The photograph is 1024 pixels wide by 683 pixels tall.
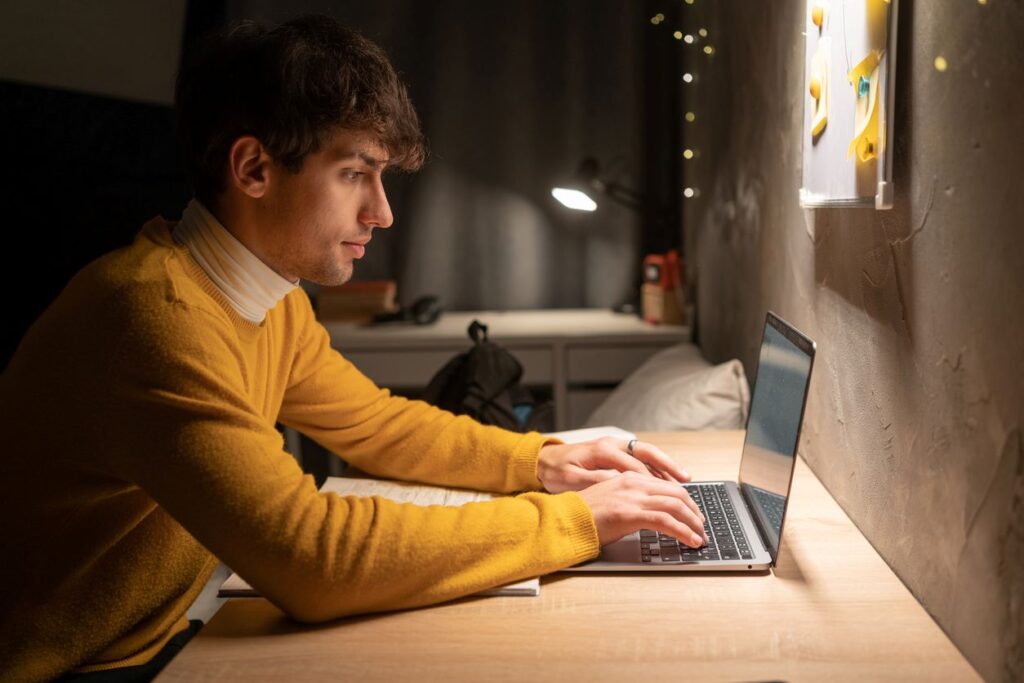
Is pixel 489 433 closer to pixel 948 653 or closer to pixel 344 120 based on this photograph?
pixel 344 120

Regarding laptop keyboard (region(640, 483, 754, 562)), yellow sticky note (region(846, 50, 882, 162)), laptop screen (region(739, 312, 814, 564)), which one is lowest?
laptop keyboard (region(640, 483, 754, 562))

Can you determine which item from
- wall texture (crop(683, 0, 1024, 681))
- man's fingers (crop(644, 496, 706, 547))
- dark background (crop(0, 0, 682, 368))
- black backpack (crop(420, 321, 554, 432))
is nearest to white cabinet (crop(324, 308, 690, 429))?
dark background (crop(0, 0, 682, 368))

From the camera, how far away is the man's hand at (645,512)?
105cm

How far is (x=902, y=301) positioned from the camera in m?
1.04

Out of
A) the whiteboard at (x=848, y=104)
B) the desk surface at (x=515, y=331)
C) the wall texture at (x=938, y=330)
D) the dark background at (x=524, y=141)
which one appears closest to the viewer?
the wall texture at (x=938, y=330)

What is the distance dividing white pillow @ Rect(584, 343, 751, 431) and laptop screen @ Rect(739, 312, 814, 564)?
0.53m

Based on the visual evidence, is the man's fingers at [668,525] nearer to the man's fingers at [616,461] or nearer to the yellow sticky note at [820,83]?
the man's fingers at [616,461]

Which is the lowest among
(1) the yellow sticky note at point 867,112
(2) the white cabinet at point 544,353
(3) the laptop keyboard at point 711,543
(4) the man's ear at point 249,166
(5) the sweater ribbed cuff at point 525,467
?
(2) the white cabinet at point 544,353

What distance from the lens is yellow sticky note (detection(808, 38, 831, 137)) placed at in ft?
4.21

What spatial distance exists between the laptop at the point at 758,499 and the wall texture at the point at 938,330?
10cm

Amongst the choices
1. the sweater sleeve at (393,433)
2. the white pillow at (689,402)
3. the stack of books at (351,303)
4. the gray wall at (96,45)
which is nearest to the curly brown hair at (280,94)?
the sweater sleeve at (393,433)

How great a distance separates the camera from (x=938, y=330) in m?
0.94

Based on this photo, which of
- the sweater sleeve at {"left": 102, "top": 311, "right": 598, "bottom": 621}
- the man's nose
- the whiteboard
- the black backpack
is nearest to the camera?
the sweater sleeve at {"left": 102, "top": 311, "right": 598, "bottom": 621}

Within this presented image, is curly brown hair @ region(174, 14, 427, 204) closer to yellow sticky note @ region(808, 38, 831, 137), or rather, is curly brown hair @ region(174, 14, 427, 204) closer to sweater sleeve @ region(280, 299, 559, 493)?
sweater sleeve @ region(280, 299, 559, 493)
